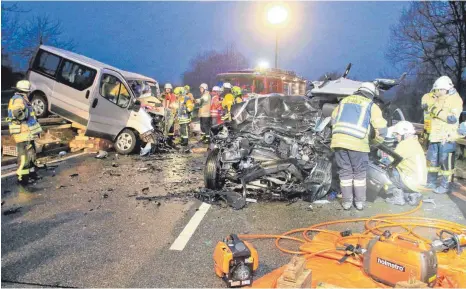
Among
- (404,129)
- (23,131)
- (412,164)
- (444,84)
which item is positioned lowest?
(412,164)

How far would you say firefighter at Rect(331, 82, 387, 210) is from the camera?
552cm

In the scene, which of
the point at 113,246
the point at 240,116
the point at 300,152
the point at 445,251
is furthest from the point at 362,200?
the point at 113,246

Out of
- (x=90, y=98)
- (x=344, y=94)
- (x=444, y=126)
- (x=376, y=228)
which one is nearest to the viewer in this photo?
(x=376, y=228)

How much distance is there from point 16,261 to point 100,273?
3.18ft

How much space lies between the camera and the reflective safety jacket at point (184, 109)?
12.1 meters

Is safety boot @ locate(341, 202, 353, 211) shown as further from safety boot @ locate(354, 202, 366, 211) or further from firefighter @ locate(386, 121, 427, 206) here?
firefighter @ locate(386, 121, 427, 206)

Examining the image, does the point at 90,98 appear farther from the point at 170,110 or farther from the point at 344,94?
the point at 344,94

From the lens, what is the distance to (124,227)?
4938mm

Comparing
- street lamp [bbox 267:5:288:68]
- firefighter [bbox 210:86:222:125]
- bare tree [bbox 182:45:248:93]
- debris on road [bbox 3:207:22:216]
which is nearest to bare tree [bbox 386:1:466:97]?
street lamp [bbox 267:5:288:68]

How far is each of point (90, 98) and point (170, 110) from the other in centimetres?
279

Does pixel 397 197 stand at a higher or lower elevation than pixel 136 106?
lower

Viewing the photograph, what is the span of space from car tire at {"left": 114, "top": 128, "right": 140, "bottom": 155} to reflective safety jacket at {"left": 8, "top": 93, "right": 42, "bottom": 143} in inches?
122

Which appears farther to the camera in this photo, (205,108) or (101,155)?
(205,108)

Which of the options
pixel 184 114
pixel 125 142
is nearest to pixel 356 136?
pixel 125 142
